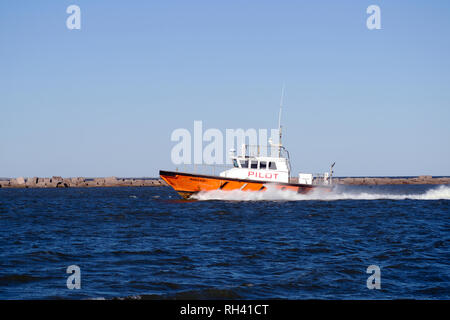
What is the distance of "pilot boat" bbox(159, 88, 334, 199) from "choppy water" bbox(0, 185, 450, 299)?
808 cm

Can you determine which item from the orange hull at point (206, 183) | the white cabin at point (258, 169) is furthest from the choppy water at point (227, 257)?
the white cabin at point (258, 169)

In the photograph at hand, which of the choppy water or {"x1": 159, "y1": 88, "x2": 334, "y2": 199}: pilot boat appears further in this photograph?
{"x1": 159, "y1": 88, "x2": 334, "y2": 199}: pilot boat

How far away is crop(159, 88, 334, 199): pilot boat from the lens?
2886cm

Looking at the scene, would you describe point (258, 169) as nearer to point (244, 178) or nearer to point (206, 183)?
point (244, 178)

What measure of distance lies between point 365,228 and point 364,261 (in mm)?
6725

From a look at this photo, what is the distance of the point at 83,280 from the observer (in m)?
9.24

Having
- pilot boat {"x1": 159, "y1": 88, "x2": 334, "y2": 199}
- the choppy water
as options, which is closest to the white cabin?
pilot boat {"x1": 159, "y1": 88, "x2": 334, "y2": 199}

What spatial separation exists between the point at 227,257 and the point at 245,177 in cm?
1808

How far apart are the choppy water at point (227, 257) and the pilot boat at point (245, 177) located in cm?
808

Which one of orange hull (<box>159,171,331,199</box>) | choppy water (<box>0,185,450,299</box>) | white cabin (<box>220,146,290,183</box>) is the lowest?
choppy water (<box>0,185,450,299</box>)

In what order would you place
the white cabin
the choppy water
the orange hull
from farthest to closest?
1. the white cabin
2. the orange hull
3. the choppy water

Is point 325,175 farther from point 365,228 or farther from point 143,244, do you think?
point 143,244

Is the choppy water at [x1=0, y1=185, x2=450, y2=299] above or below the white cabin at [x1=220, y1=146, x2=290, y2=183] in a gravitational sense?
below

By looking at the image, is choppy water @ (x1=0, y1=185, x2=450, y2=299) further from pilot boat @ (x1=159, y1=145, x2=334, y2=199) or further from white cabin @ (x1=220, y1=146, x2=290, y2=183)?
white cabin @ (x1=220, y1=146, x2=290, y2=183)
